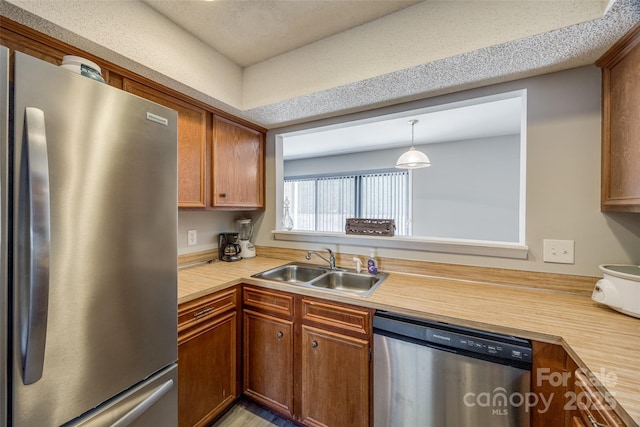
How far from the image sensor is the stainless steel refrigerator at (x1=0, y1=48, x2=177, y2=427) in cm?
69

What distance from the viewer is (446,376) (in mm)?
1125

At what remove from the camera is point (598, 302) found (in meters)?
1.20

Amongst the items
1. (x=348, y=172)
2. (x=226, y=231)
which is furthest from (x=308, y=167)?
(x=226, y=231)

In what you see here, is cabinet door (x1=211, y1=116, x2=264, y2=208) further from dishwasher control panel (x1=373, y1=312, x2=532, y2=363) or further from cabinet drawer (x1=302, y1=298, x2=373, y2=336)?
dishwasher control panel (x1=373, y1=312, x2=532, y2=363)

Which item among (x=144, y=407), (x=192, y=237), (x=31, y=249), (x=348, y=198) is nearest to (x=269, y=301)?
(x=144, y=407)

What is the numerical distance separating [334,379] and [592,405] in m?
1.05

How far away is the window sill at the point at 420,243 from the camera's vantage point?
5.02ft

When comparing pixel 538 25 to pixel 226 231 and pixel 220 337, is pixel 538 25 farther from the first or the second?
pixel 226 231

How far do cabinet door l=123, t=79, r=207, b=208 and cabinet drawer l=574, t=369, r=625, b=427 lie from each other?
208cm

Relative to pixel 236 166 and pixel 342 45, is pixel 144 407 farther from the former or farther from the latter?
pixel 342 45

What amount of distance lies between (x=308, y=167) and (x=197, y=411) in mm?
4403

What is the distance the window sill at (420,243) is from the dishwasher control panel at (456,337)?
66cm

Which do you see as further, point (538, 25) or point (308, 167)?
point (308, 167)

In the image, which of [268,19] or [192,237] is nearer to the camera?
[268,19]
